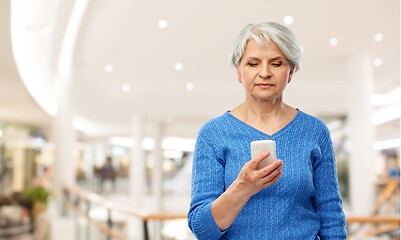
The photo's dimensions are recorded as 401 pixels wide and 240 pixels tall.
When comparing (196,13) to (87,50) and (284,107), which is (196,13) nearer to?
(87,50)

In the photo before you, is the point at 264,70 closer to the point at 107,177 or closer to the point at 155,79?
the point at 155,79

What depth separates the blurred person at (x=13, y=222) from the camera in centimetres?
592

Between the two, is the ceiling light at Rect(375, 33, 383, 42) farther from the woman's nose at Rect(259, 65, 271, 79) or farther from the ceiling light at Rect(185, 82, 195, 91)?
the woman's nose at Rect(259, 65, 271, 79)

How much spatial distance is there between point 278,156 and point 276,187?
0.07m

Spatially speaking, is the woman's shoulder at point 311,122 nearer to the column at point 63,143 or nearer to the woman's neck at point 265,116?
the woman's neck at point 265,116

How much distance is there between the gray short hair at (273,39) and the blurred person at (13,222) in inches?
224

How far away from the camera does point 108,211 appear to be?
15.3ft

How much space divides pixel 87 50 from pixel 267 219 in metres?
7.33

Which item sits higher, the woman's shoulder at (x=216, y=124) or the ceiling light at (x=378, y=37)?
the ceiling light at (x=378, y=37)

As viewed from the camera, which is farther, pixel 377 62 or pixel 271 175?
pixel 377 62

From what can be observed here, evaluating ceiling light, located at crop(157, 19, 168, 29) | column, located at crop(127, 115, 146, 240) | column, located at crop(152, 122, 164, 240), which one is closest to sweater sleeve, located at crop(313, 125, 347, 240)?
ceiling light, located at crop(157, 19, 168, 29)

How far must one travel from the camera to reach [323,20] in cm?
558

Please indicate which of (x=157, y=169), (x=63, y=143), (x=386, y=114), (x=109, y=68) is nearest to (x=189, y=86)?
(x=109, y=68)

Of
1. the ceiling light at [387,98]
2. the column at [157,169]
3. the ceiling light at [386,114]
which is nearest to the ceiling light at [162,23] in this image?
the ceiling light at [387,98]
